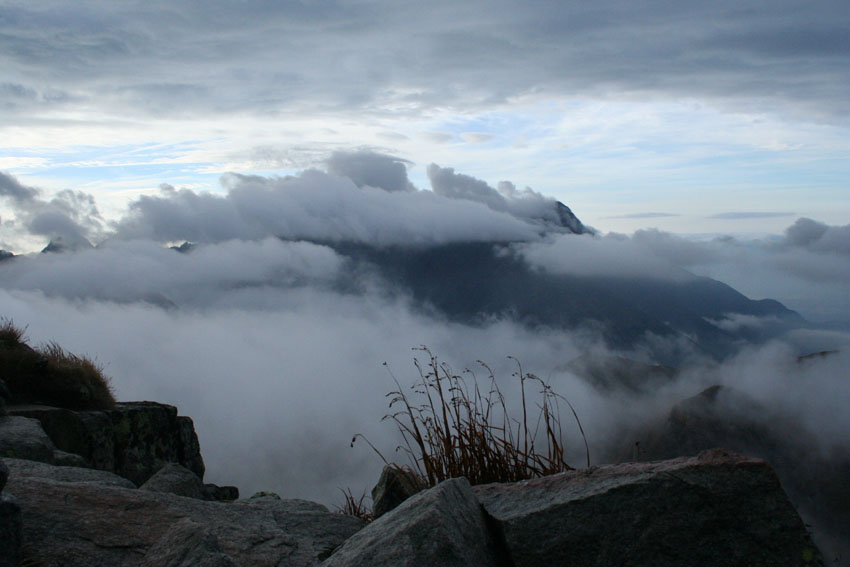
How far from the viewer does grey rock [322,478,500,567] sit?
295 cm

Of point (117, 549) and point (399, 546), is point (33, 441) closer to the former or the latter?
point (117, 549)

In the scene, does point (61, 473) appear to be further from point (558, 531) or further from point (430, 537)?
point (558, 531)

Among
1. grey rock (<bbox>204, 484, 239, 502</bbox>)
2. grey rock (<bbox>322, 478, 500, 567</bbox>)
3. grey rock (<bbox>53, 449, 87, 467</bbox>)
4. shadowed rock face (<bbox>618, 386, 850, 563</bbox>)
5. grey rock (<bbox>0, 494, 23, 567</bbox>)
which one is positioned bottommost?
shadowed rock face (<bbox>618, 386, 850, 563</bbox>)

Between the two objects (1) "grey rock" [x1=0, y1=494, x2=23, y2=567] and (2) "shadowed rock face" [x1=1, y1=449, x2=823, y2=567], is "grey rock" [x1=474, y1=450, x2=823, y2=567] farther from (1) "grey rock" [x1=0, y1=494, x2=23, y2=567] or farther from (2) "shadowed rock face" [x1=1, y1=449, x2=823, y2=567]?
(1) "grey rock" [x1=0, y1=494, x2=23, y2=567]

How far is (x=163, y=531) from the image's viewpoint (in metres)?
3.73

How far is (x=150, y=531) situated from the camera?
12.2 ft

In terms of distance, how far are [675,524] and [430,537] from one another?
125 cm

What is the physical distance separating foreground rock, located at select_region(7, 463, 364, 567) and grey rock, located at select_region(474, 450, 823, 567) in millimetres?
1339

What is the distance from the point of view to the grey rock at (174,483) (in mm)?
5250

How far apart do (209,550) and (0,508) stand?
0.95 meters

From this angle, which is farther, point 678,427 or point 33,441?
Result: point 678,427

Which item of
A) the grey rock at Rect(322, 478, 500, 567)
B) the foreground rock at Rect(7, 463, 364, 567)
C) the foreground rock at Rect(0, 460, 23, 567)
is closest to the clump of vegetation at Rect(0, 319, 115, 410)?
the foreground rock at Rect(7, 463, 364, 567)

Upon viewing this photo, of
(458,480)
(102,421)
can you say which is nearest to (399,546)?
(458,480)

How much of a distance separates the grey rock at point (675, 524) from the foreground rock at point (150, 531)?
1.34 metres
